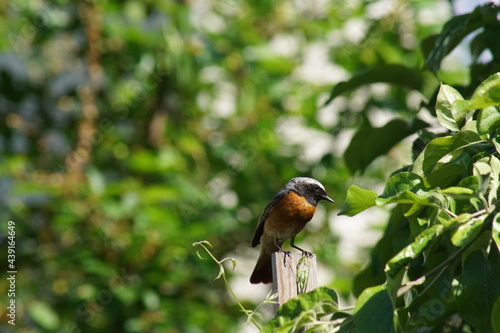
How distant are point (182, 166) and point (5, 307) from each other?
1570mm

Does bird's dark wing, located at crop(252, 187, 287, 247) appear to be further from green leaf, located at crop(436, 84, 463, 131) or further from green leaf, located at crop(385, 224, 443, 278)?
green leaf, located at crop(385, 224, 443, 278)

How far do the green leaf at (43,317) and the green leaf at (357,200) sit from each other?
11.5 feet

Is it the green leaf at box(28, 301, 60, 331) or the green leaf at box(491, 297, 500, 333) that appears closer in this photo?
the green leaf at box(491, 297, 500, 333)

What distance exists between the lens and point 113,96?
5.27 meters

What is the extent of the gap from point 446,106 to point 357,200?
358 millimetres

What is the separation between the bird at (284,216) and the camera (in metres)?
3.03

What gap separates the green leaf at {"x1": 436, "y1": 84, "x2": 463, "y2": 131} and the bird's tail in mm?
1456

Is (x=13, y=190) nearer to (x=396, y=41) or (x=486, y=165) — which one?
(x=396, y=41)

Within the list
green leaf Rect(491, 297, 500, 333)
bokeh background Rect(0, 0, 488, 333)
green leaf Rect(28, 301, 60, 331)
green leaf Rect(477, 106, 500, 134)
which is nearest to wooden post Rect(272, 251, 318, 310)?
green leaf Rect(491, 297, 500, 333)

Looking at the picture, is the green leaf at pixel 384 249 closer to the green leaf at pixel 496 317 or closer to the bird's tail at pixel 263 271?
the bird's tail at pixel 263 271

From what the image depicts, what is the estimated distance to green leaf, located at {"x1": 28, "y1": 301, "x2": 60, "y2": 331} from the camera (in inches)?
179

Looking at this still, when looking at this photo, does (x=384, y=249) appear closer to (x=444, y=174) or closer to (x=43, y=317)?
(x=444, y=174)

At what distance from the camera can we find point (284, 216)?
303 cm

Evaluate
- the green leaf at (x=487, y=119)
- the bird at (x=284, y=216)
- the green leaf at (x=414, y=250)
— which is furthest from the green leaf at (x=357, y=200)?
the bird at (x=284, y=216)
